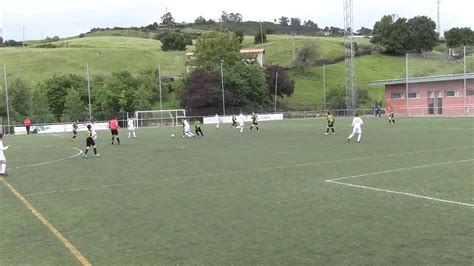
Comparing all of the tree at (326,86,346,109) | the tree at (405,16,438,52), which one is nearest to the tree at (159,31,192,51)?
the tree at (405,16,438,52)

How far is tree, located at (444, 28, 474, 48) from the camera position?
428 ft

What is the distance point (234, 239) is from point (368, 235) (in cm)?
206

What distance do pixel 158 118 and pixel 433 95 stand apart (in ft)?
120

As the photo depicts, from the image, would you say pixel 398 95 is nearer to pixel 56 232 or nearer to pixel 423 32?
pixel 423 32

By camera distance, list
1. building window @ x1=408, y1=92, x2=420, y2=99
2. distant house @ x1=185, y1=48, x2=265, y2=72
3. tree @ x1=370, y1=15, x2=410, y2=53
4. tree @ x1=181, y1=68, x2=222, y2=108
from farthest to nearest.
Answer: tree @ x1=370, y1=15, x2=410, y2=53, distant house @ x1=185, y1=48, x2=265, y2=72, tree @ x1=181, y1=68, x2=222, y2=108, building window @ x1=408, y1=92, x2=420, y2=99

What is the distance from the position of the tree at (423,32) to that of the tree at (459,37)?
14.0 ft

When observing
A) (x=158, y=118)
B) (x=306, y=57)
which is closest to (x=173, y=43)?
(x=306, y=57)

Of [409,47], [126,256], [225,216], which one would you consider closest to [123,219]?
[225,216]

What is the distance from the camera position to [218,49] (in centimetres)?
10388

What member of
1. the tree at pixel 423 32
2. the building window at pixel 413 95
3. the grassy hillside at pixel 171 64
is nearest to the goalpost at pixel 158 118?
the grassy hillside at pixel 171 64

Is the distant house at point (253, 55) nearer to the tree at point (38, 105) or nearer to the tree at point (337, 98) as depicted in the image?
the tree at point (337, 98)

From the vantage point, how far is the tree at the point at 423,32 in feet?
427

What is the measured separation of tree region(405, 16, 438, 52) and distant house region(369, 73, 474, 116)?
6205 cm

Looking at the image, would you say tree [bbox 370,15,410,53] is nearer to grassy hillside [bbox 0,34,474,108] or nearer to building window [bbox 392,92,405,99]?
A: grassy hillside [bbox 0,34,474,108]
